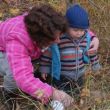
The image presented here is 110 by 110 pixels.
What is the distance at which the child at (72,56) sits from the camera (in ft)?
11.3

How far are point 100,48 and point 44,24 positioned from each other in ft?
3.53

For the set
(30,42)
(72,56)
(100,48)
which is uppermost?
(30,42)

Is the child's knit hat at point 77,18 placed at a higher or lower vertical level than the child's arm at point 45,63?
higher

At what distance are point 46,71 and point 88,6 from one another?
3.86 ft

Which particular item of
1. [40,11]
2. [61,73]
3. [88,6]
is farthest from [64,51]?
[88,6]

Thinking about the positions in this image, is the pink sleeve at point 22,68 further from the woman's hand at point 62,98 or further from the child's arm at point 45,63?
the child's arm at point 45,63

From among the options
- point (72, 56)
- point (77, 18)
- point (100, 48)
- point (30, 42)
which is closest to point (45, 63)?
point (72, 56)

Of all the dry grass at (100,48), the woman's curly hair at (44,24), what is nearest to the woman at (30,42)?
the woman's curly hair at (44,24)

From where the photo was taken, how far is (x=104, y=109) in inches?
130

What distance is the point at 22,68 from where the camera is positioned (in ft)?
10.8

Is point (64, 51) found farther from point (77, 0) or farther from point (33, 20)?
point (77, 0)

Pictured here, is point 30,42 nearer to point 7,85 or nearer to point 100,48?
point 7,85

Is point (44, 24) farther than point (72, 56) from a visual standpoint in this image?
No

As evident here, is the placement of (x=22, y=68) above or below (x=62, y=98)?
above
